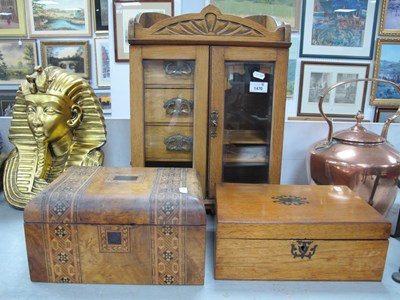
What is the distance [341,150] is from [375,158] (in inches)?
3.5

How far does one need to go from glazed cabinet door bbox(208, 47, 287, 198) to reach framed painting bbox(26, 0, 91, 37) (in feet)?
5.68

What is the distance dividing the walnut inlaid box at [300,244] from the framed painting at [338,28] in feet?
5.42

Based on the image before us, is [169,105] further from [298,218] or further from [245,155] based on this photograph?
[298,218]

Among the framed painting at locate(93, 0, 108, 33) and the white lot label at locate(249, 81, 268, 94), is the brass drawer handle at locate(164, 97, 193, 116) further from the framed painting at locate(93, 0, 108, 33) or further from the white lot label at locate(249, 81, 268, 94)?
the framed painting at locate(93, 0, 108, 33)

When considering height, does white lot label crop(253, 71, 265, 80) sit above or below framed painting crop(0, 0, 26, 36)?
below

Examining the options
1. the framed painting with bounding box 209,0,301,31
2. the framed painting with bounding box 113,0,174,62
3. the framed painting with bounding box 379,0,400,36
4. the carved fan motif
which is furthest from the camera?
the framed painting with bounding box 379,0,400,36

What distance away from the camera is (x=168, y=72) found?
3.15ft

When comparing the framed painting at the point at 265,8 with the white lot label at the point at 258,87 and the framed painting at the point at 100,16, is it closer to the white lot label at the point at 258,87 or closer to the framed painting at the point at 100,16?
the framed painting at the point at 100,16

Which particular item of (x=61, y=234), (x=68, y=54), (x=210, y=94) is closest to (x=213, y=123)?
→ (x=210, y=94)

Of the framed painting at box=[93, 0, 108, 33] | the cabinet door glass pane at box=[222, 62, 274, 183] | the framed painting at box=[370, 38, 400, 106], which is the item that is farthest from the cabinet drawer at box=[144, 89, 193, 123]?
the framed painting at box=[370, 38, 400, 106]

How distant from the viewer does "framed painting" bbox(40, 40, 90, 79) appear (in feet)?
7.63

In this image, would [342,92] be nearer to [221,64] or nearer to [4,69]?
[221,64]

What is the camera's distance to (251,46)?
35.8 inches

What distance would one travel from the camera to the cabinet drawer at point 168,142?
0.99 metres
